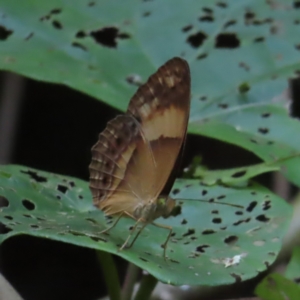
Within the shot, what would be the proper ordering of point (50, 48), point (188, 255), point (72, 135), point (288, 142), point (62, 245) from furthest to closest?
1. point (72, 135)
2. point (62, 245)
3. point (50, 48)
4. point (288, 142)
5. point (188, 255)

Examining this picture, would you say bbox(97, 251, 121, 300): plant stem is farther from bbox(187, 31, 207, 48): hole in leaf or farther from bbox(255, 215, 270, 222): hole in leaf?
bbox(187, 31, 207, 48): hole in leaf

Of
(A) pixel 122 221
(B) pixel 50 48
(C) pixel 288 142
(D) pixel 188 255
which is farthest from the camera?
(B) pixel 50 48

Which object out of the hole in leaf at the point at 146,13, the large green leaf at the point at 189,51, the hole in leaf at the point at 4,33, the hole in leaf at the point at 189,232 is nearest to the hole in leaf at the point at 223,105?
the large green leaf at the point at 189,51

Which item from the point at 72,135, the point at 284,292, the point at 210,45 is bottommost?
the point at 72,135

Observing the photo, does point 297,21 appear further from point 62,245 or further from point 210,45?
point 62,245

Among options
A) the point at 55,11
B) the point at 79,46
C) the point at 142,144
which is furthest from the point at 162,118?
the point at 55,11

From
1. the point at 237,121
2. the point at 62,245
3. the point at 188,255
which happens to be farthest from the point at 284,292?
the point at 62,245

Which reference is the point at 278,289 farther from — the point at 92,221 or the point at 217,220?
the point at 92,221
